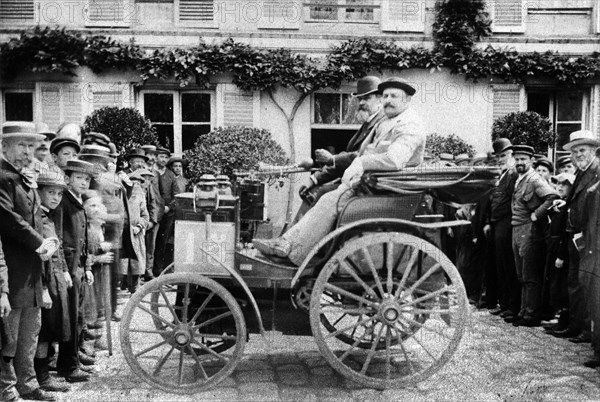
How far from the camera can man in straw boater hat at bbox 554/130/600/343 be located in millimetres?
4758

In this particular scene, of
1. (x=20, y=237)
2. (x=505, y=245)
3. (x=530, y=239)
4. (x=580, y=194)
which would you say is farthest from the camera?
(x=505, y=245)

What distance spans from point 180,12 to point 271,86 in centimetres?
188

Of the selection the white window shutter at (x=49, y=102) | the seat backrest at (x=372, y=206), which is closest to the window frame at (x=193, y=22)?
the white window shutter at (x=49, y=102)

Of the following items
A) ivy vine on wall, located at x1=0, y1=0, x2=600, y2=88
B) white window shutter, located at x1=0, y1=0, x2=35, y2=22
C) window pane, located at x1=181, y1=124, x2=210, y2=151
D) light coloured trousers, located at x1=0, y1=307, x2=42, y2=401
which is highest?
white window shutter, located at x1=0, y1=0, x2=35, y2=22

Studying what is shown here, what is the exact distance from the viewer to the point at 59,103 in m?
8.52

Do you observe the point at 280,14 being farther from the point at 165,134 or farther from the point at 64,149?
the point at 64,149

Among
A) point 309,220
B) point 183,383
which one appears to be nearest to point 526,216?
point 309,220

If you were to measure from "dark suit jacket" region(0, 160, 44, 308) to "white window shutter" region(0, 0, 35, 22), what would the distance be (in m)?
5.92

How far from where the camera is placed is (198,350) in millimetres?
4230

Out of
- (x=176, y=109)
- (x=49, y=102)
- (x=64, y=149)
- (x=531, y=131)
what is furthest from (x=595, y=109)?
(x=49, y=102)

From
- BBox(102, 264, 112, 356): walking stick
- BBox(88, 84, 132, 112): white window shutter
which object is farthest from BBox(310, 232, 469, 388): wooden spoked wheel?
BBox(88, 84, 132, 112): white window shutter

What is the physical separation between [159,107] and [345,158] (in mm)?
5638

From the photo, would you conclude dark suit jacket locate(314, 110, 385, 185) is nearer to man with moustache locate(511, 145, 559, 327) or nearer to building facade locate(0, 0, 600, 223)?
man with moustache locate(511, 145, 559, 327)

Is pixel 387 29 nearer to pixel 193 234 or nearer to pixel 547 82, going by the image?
pixel 547 82
